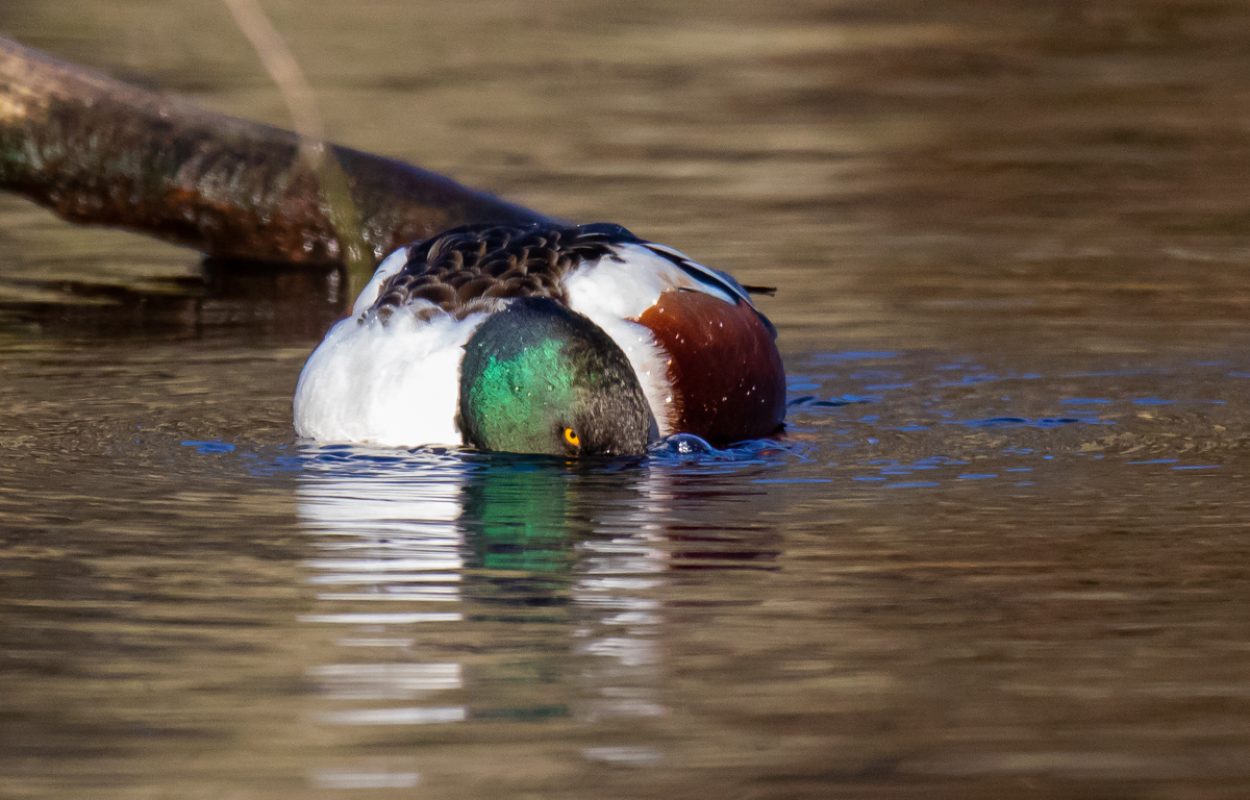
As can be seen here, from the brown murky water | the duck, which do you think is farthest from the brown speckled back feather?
the brown murky water

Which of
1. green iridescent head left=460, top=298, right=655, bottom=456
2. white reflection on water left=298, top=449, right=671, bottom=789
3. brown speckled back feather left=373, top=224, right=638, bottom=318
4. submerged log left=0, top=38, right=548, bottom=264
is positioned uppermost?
submerged log left=0, top=38, right=548, bottom=264

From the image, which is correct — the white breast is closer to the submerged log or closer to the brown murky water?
the brown murky water

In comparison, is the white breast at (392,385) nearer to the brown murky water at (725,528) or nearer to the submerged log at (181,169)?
the brown murky water at (725,528)

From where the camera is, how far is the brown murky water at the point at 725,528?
4320 millimetres

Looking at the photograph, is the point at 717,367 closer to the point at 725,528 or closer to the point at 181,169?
the point at 725,528

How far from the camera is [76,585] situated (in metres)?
5.48

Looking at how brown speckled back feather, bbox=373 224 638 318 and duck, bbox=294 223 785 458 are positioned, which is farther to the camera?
brown speckled back feather, bbox=373 224 638 318

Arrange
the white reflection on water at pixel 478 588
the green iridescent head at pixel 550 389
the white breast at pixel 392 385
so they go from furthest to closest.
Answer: the white breast at pixel 392 385 < the green iridescent head at pixel 550 389 < the white reflection on water at pixel 478 588

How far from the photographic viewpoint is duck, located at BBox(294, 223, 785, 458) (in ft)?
22.1

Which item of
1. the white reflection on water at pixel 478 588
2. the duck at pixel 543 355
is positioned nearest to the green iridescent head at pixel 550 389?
the duck at pixel 543 355

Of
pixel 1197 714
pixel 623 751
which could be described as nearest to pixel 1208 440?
pixel 1197 714

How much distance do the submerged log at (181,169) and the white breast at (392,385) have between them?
10.7ft

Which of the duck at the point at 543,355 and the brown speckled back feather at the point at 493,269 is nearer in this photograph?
the duck at the point at 543,355

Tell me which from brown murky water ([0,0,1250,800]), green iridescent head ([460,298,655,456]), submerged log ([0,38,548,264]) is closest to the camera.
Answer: brown murky water ([0,0,1250,800])
